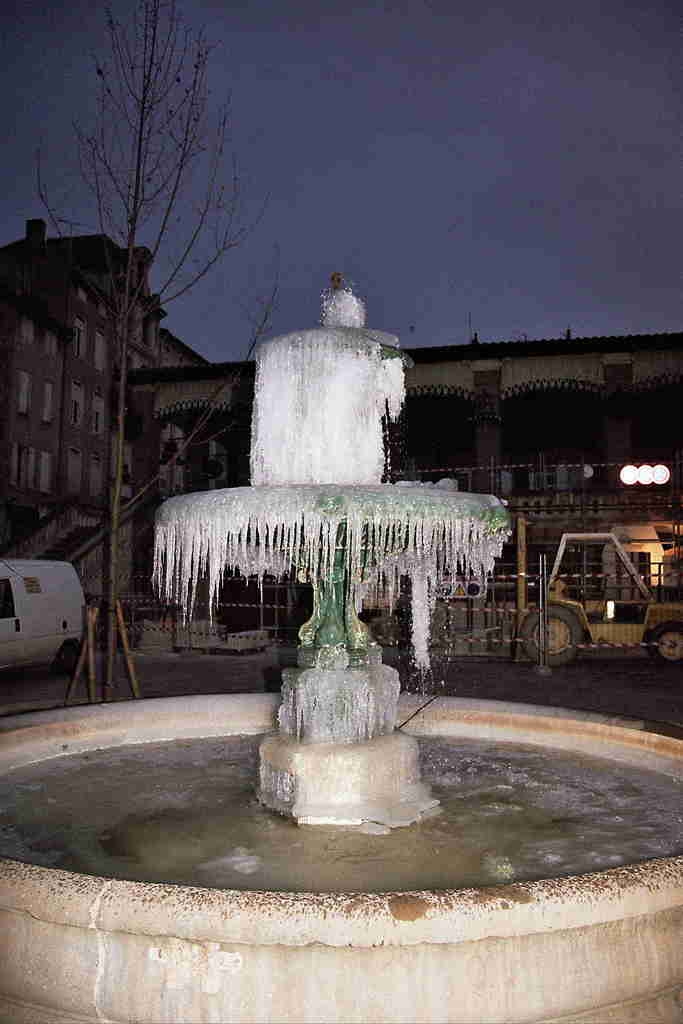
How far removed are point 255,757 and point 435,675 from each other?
7.97 meters

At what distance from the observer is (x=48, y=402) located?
106ft

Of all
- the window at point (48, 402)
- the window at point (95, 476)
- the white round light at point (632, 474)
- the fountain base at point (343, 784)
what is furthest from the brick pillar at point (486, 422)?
the window at point (95, 476)

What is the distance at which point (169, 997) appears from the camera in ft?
7.82

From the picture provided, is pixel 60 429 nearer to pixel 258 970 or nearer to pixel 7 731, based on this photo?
pixel 7 731

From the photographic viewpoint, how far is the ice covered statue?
13.2ft

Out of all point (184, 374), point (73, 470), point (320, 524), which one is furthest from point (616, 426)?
point (73, 470)

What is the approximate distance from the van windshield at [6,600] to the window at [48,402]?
21448mm

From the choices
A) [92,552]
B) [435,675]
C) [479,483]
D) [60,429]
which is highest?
[60,429]

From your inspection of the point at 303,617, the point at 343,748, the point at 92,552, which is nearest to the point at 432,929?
the point at 343,748

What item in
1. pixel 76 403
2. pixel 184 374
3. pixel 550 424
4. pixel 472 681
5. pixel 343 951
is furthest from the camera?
pixel 76 403

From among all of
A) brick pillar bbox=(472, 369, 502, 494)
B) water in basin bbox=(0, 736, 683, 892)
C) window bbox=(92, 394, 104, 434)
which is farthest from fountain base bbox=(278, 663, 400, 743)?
window bbox=(92, 394, 104, 434)

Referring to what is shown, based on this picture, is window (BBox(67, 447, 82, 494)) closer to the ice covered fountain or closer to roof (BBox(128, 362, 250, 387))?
Result: roof (BBox(128, 362, 250, 387))

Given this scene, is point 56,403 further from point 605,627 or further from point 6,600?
point 605,627

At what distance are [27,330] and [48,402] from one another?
2.99m
